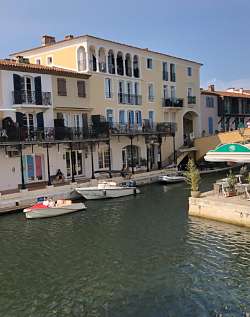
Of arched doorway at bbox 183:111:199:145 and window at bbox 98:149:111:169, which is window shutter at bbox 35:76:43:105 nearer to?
window at bbox 98:149:111:169

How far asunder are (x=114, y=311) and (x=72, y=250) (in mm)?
6462

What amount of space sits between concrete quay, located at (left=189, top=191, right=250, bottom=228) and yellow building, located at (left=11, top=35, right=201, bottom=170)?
54.4ft

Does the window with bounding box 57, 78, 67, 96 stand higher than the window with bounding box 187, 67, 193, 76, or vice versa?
the window with bounding box 187, 67, 193, 76

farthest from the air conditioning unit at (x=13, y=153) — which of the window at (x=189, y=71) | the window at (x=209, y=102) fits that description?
the window at (x=209, y=102)

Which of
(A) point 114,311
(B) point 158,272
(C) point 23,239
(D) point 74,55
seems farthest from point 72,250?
(D) point 74,55

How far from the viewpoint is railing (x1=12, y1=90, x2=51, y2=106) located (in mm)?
30644

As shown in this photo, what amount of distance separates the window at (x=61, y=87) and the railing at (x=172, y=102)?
49.3 ft

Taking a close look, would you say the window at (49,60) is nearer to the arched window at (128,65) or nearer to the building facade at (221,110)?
the arched window at (128,65)

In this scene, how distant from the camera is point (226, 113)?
191ft

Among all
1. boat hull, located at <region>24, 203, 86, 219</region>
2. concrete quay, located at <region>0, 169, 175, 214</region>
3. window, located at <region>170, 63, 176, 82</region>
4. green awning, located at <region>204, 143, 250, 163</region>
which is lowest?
boat hull, located at <region>24, 203, 86, 219</region>

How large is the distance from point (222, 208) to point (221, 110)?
3924cm

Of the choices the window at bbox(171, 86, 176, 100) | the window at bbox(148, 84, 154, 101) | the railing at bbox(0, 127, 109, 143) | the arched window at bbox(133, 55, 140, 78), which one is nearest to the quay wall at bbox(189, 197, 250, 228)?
the railing at bbox(0, 127, 109, 143)

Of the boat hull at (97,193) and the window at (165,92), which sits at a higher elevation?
the window at (165,92)

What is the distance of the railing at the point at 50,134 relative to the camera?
28906mm
